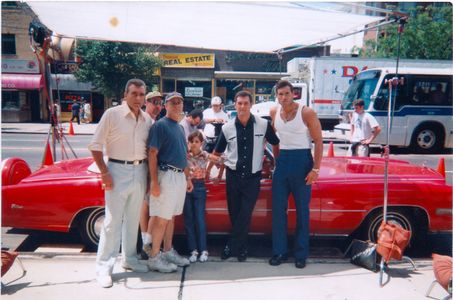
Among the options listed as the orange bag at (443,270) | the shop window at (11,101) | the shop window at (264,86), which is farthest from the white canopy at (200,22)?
the shop window at (11,101)

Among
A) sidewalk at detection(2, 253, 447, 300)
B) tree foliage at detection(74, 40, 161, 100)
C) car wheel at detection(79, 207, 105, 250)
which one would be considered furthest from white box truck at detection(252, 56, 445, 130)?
car wheel at detection(79, 207, 105, 250)

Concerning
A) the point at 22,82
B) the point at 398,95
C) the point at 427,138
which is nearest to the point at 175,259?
the point at 398,95

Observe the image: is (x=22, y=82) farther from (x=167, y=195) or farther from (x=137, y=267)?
(x=167, y=195)

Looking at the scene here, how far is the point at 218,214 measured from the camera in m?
4.43

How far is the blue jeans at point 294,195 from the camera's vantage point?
4.09 m

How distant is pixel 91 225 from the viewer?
450cm

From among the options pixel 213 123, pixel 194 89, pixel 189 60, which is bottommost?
pixel 213 123

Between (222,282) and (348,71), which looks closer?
(222,282)

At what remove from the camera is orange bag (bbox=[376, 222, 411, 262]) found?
12.5 feet

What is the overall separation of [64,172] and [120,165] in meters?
1.39

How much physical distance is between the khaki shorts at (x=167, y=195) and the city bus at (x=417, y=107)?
1132 cm

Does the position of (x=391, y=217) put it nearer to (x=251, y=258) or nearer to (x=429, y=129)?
(x=251, y=258)

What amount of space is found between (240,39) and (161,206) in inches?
115

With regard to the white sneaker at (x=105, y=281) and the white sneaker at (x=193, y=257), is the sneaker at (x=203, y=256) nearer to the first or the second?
the white sneaker at (x=193, y=257)
